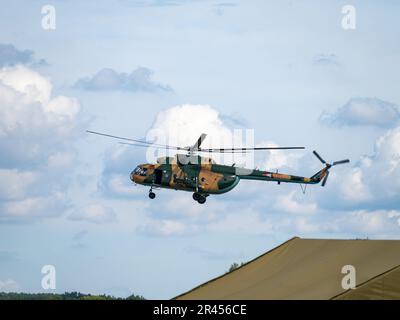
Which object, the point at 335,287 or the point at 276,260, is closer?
the point at 335,287

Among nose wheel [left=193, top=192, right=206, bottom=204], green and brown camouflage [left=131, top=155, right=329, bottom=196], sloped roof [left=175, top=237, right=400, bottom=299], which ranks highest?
green and brown camouflage [left=131, top=155, right=329, bottom=196]

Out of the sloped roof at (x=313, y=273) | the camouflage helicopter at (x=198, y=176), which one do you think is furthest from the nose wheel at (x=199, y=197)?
the sloped roof at (x=313, y=273)

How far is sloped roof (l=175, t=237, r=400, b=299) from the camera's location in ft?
87.6

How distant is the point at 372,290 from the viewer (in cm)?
2656

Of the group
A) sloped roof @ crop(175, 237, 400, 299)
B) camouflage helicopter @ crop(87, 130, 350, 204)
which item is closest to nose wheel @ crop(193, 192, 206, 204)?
camouflage helicopter @ crop(87, 130, 350, 204)

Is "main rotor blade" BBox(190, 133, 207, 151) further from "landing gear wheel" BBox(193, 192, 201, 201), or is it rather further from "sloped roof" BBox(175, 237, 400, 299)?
"sloped roof" BBox(175, 237, 400, 299)

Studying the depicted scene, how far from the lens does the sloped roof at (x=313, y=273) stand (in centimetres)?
2670

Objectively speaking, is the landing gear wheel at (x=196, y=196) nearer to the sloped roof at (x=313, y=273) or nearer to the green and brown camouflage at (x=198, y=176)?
the green and brown camouflage at (x=198, y=176)
